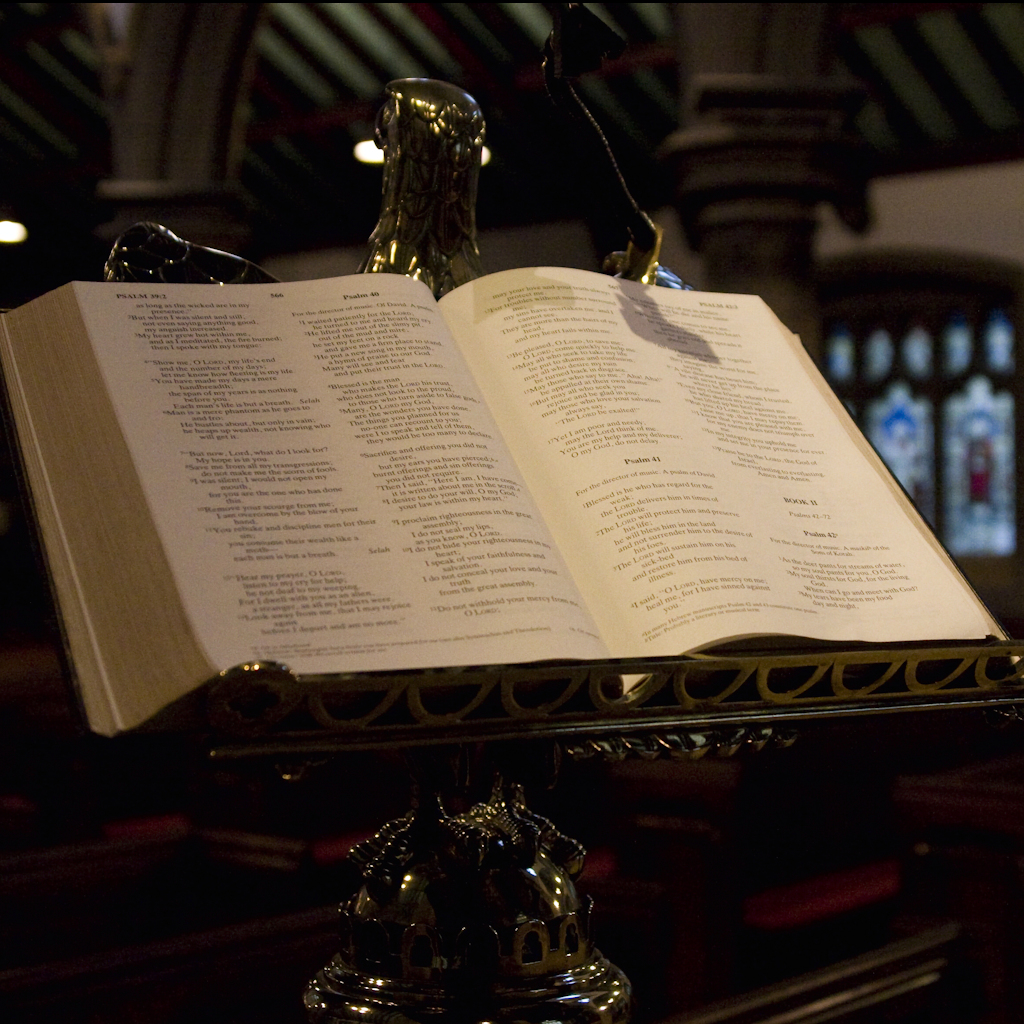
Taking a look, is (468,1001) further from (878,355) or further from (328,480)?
(878,355)

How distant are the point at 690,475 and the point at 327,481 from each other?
0.26 meters

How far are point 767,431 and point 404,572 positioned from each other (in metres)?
0.36

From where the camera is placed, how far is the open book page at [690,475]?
0.76 meters

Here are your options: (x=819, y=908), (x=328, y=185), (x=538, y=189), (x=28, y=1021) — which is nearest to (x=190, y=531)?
(x=28, y=1021)

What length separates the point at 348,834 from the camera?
3.14 metres

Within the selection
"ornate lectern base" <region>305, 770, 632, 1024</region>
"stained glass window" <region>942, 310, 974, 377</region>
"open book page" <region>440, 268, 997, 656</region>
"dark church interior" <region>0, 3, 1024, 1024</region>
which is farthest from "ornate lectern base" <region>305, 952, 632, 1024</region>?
"stained glass window" <region>942, 310, 974, 377</region>

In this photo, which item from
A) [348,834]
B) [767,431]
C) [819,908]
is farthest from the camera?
[348,834]

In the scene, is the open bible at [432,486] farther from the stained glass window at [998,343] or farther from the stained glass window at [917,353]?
the stained glass window at [917,353]

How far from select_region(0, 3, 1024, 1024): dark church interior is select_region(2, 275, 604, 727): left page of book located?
7 cm

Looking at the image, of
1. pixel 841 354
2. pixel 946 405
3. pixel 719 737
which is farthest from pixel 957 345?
pixel 719 737

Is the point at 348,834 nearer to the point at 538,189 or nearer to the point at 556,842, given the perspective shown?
the point at 556,842

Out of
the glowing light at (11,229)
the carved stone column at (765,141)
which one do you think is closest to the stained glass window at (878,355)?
the carved stone column at (765,141)

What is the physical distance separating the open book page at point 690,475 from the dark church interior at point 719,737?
83 millimetres

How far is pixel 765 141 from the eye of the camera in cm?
408
